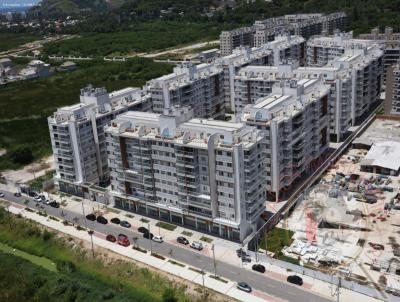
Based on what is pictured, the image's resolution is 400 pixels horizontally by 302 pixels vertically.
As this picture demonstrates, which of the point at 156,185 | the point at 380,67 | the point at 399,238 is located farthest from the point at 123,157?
the point at 380,67

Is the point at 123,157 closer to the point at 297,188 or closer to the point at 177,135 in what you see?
the point at 177,135

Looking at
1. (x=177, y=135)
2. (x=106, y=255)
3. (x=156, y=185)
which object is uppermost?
(x=177, y=135)

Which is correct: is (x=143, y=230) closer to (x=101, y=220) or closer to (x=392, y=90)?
(x=101, y=220)

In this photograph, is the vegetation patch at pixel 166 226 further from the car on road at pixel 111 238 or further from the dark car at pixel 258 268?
the dark car at pixel 258 268

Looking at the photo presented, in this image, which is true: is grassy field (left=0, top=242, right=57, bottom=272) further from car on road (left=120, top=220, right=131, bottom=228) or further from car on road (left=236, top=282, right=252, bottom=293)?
car on road (left=236, top=282, right=252, bottom=293)

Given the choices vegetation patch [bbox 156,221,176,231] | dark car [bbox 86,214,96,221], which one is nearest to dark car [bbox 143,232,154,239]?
vegetation patch [bbox 156,221,176,231]

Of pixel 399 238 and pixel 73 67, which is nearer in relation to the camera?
pixel 399 238
